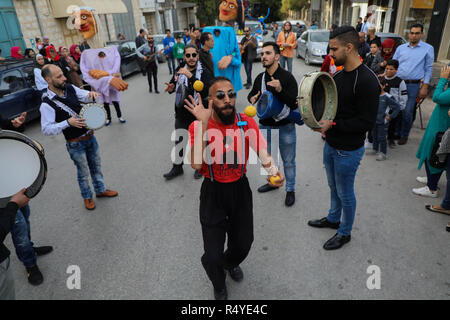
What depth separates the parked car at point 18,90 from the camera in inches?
295

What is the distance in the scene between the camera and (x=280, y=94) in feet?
11.9

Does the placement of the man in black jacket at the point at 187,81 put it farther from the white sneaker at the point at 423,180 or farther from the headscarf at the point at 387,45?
the headscarf at the point at 387,45

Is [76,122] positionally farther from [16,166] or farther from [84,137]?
[16,166]

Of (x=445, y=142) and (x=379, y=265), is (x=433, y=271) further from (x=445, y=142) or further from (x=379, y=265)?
(x=445, y=142)

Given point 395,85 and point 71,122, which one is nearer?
point 71,122

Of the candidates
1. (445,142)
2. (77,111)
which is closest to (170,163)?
(77,111)

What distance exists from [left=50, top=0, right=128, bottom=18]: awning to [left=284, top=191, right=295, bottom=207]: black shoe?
16.0 metres

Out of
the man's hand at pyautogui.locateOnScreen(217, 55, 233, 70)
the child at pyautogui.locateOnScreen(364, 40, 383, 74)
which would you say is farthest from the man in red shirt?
the child at pyautogui.locateOnScreen(364, 40, 383, 74)

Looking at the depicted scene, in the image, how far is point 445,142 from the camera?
372cm

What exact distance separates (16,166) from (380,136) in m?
5.31

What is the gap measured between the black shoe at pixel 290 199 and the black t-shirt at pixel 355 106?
146 centimetres

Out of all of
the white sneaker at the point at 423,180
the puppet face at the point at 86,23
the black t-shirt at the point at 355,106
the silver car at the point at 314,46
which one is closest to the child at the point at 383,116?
the white sneaker at the point at 423,180

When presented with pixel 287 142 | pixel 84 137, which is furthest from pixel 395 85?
pixel 84 137
